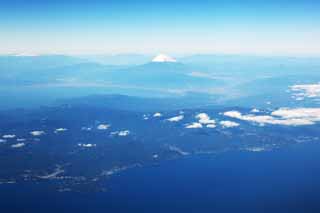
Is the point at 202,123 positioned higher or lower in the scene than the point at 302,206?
higher

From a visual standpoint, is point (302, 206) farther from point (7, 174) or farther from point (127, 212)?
point (7, 174)

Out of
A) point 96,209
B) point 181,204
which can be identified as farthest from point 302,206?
point 96,209

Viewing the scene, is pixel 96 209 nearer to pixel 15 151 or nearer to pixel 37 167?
pixel 37 167

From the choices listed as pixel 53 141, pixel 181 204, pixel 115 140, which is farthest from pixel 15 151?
pixel 181 204

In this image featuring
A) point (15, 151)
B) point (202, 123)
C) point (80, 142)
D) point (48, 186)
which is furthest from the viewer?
point (202, 123)

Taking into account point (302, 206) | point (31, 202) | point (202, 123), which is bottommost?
point (302, 206)

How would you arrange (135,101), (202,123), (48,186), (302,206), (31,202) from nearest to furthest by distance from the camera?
(302,206)
(31,202)
(48,186)
(202,123)
(135,101)

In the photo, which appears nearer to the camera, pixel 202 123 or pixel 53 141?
pixel 53 141
